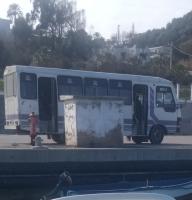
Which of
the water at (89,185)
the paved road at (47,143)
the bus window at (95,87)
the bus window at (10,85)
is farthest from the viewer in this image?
the bus window at (95,87)

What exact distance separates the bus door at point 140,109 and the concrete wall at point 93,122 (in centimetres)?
602

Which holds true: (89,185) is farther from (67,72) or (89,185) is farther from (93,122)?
(67,72)

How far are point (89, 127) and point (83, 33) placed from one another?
43.9 metres

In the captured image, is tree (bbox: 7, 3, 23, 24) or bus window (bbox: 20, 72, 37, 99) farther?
tree (bbox: 7, 3, 23, 24)

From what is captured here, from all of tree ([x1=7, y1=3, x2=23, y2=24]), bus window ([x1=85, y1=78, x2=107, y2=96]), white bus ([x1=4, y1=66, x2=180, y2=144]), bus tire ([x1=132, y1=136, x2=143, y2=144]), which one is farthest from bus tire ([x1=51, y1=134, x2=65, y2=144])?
tree ([x1=7, y1=3, x2=23, y2=24])

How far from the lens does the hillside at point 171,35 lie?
111 metres

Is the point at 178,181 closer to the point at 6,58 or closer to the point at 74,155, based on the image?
the point at 74,155

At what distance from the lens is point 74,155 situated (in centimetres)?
1291

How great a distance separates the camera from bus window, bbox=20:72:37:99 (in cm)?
2228

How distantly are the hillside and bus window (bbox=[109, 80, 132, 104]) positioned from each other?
81.6 m

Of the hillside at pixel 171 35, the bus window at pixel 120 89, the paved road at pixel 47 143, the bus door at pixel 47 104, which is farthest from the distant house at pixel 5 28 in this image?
the hillside at pixel 171 35

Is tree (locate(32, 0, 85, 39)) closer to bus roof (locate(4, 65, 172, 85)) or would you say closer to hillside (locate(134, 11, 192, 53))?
bus roof (locate(4, 65, 172, 85))

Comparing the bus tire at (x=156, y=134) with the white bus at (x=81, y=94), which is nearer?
the white bus at (x=81, y=94)

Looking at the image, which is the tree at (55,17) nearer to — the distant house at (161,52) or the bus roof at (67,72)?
the distant house at (161,52)
